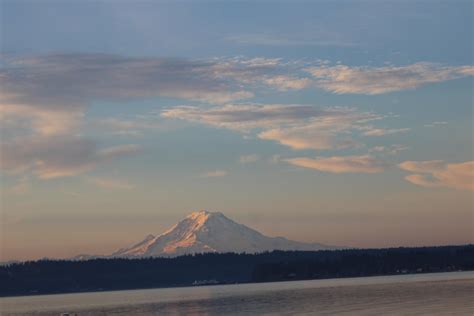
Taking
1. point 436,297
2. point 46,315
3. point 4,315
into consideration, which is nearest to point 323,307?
point 436,297

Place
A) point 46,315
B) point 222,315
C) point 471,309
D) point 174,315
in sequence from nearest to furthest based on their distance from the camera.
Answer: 1. point 471,309
2. point 222,315
3. point 174,315
4. point 46,315

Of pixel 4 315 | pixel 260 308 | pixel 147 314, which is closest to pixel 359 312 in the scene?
pixel 260 308

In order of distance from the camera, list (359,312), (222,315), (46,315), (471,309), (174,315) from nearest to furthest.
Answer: (471,309) → (359,312) → (222,315) → (174,315) → (46,315)

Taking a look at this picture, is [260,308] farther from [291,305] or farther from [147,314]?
[147,314]

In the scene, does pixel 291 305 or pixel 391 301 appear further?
pixel 291 305

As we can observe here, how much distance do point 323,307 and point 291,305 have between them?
10.6m

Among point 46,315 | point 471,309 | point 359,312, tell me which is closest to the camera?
point 471,309

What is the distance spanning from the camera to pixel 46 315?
14200 cm

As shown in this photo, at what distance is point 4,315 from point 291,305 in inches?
2120

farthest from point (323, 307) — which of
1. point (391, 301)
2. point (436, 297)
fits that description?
point (436, 297)

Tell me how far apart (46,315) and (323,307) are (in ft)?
161

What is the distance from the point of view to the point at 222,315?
115 meters

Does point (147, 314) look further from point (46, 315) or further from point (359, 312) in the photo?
point (359, 312)

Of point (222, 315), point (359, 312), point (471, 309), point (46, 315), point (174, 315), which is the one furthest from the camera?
point (46, 315)
